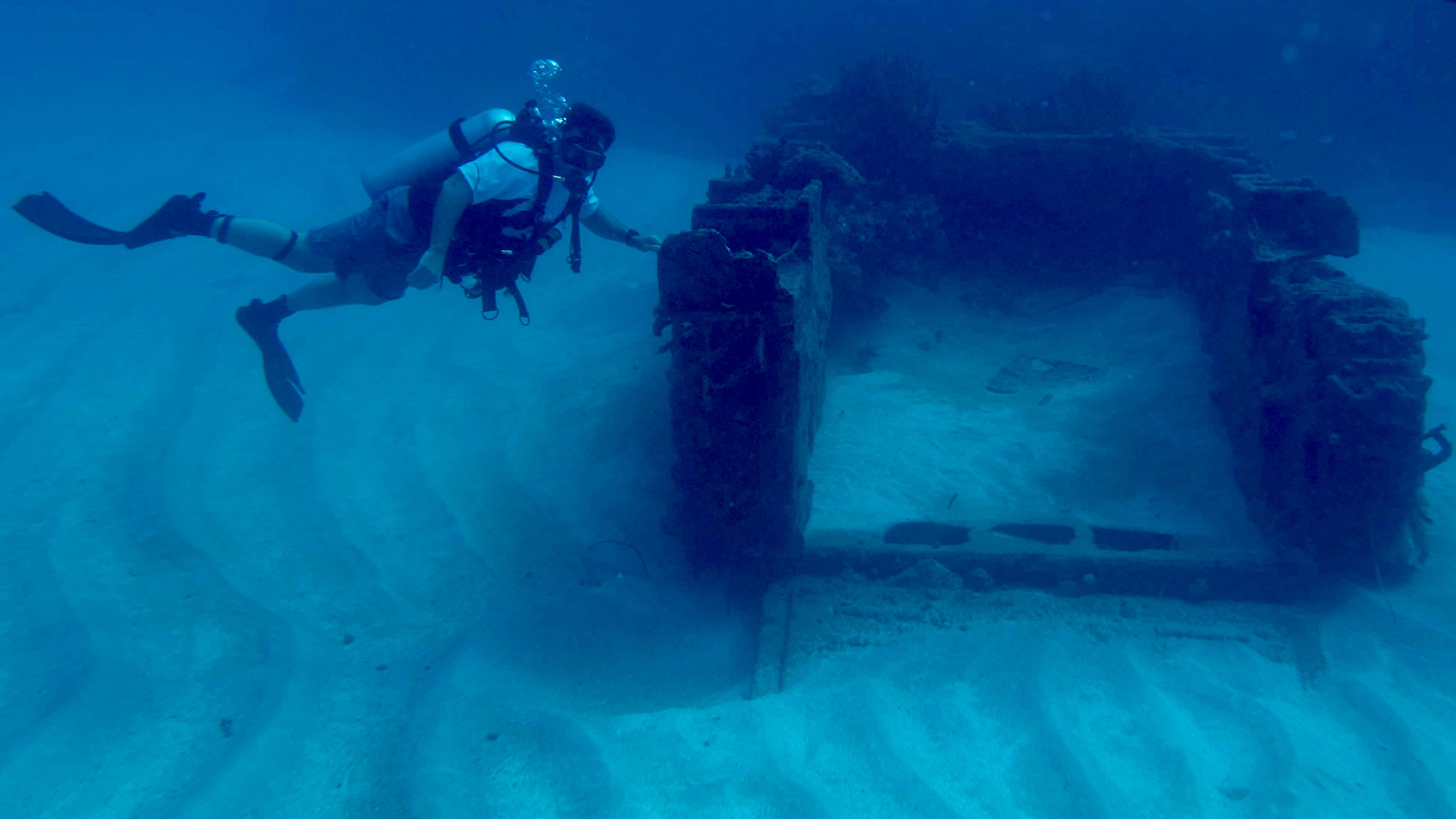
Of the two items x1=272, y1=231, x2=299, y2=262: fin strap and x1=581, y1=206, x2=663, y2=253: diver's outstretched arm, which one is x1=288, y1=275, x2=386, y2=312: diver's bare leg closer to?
x1=272, y1=231, x2=299, y2=262: fin strap

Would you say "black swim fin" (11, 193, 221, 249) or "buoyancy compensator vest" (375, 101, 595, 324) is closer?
"buoyancy compensator vest" (375, 101, 595, 324)

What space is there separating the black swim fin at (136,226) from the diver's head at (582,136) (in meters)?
3.06

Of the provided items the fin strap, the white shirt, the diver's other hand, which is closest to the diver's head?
the white shirt

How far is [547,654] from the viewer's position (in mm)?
3945

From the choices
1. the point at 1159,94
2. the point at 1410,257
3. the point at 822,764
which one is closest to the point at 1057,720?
the point at 822,764

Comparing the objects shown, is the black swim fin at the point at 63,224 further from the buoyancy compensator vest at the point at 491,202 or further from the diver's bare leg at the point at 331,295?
the buoyancy compensator vest at the point at 491,202

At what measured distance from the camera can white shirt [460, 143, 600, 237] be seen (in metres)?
4.42


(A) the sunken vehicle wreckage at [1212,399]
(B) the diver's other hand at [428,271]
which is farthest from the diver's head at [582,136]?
(B) the diver's other hand at [428,271]

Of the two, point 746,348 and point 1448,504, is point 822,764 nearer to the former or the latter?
point 746,348

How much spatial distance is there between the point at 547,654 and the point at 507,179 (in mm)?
2960

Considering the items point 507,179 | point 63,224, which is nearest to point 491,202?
point 507,179

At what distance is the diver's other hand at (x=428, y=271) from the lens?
418 centimetres

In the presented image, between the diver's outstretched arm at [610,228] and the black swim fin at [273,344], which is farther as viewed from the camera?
the black swim fin at [273,344]

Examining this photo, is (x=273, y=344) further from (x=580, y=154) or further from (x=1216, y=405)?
(x=1216, y=405)
